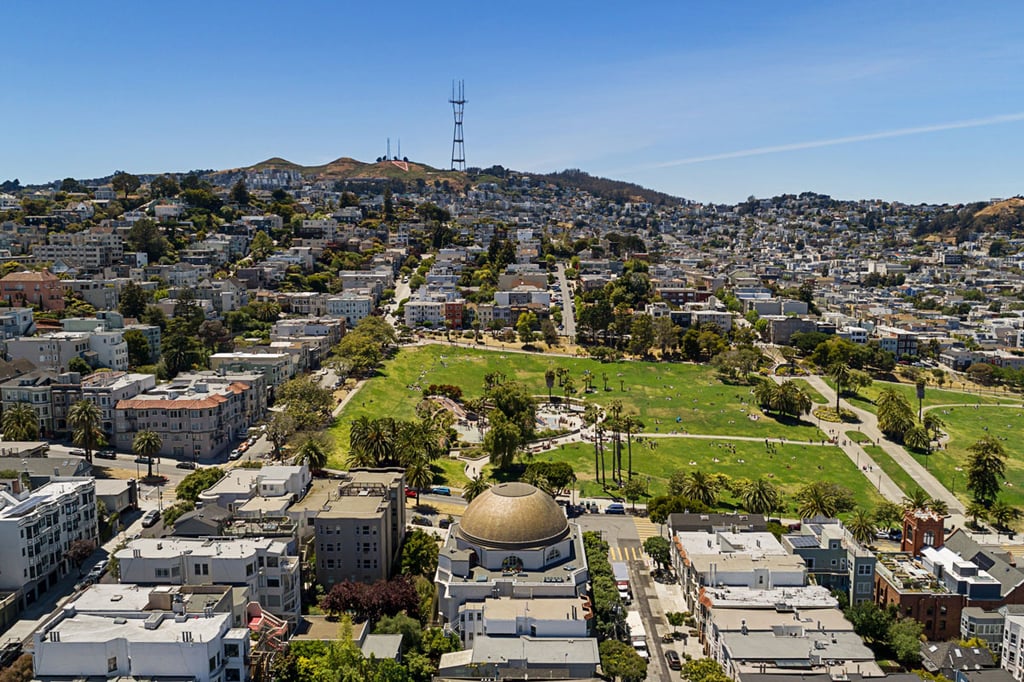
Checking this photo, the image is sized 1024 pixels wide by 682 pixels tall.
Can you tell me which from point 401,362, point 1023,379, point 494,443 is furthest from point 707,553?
point 1023,379

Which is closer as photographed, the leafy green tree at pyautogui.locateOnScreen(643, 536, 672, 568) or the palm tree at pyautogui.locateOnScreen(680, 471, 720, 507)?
the leafy green tree at pyautogui.locateOnScreen(643, 536, 672, 568)

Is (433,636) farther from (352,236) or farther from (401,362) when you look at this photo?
(352,236)

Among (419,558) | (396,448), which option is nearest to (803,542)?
(419,558)

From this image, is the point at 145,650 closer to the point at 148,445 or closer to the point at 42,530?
the point at 42,530

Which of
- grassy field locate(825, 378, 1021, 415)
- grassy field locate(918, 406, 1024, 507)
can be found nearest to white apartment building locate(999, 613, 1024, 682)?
grassy field locate(918, 406, 1024, 507)

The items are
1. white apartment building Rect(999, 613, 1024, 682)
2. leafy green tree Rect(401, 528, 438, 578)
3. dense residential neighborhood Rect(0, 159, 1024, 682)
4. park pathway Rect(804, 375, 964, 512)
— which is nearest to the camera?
dense residential neighborhood Rect(0, 159, 1024, 682)

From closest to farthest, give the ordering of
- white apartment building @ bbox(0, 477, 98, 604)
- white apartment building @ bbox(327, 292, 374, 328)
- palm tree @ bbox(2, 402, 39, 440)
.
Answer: white apartment building @ bbox(0, 477, 98, 604) → palm tree @ bbox(2, 402, 39, 440) → white apartment building @ bbox(327, 292, 374, 328)

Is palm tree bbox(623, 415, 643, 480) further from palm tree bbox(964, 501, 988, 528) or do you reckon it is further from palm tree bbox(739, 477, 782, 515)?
palm tree bbox(964, 501, 988, 528)
